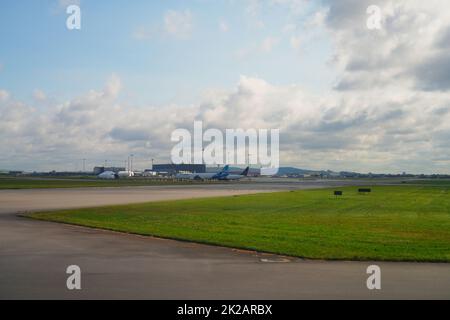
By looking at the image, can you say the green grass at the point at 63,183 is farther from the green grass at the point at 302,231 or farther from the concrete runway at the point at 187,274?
the concrete runway at the point at 187,274

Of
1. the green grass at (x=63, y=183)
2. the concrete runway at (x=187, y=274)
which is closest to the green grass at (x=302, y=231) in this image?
the concrete runway at (x=187, y=274)

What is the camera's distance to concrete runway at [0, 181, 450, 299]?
38.8ft

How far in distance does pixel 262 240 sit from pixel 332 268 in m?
5.97

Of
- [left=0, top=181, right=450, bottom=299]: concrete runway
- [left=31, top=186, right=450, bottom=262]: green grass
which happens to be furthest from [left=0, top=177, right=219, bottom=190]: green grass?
[left=0, top=181, right=450, bottom=299]: concrete runway

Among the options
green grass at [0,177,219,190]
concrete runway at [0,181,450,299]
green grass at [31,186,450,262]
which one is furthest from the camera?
green grass at [0,177,219,190]

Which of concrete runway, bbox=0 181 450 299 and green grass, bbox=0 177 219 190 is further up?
green grass, bbox=0 177 219 190

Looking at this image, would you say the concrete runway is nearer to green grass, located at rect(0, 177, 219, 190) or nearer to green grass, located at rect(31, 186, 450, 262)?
green grass, located at rect(31, 186, 450, 262)

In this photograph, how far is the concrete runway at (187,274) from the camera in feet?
38.8

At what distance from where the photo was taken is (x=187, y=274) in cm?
1409

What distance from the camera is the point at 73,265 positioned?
1515cm

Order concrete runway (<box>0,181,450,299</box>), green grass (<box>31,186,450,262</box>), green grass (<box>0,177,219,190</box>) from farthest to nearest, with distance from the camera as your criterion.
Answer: green grass (<box>0,177,219,190</box>) < green grass (<box>31,186,450,262</box>) < concrete runway (<box>0,181,450,299</box>)

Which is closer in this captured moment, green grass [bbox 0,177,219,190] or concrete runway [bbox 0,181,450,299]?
concrete runway [bbox 0,181,450,299]
